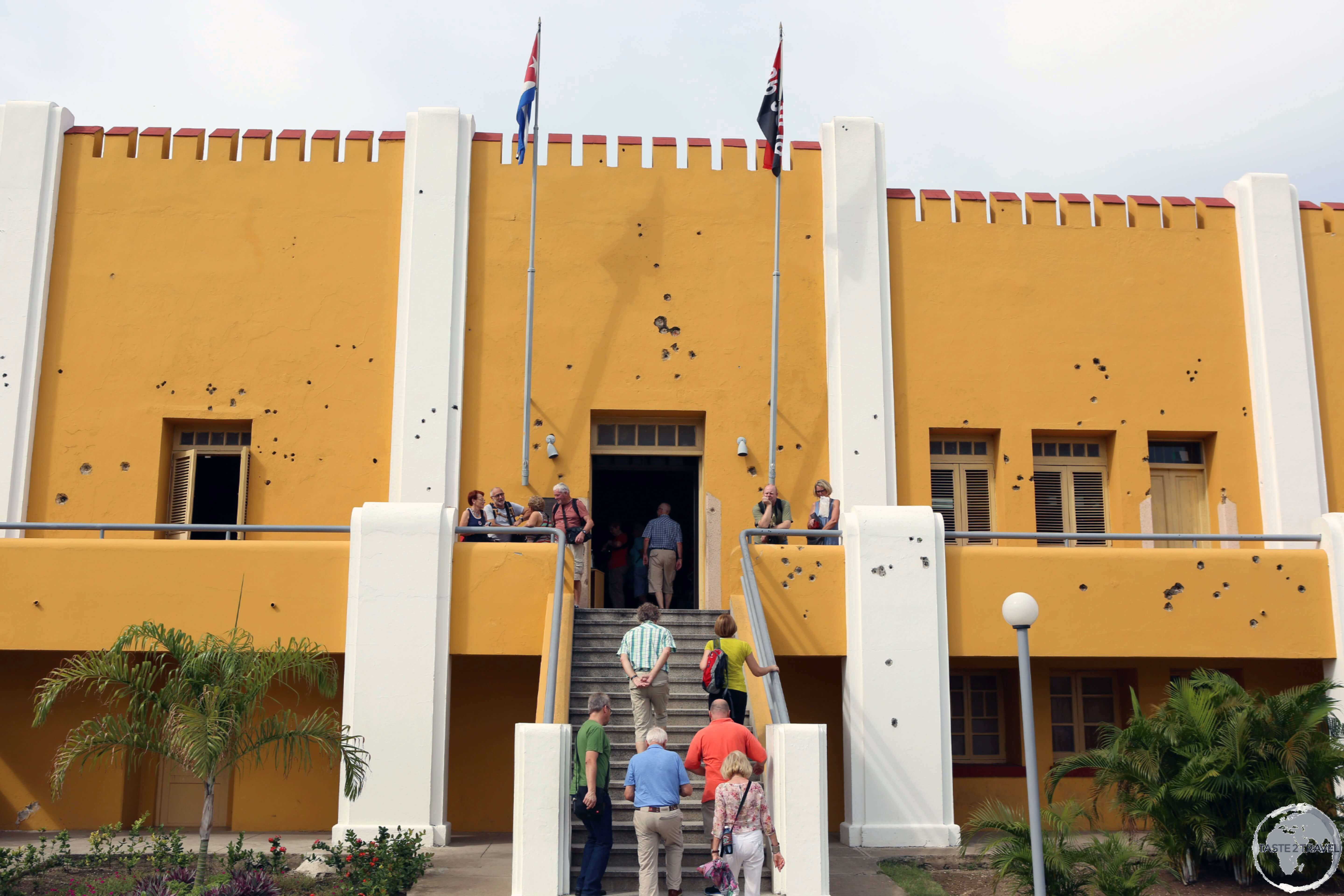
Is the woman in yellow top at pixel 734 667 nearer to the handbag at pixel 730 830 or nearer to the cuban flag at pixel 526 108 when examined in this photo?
the handbag at pixel 730 830

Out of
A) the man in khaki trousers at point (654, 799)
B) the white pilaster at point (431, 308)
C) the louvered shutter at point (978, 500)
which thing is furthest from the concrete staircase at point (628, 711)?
the louvered shutter at point (978, 500)

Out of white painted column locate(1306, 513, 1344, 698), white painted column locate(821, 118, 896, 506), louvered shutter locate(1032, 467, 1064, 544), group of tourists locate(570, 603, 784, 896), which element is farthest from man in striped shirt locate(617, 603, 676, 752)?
white painted column locate(1306, 513, 1344, 698)

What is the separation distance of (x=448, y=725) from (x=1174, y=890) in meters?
7.33

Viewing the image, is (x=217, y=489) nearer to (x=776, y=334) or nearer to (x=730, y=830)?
(x=776, y=334)

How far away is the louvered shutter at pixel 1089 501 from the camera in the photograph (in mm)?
15430

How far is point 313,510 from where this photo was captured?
14.5 metres

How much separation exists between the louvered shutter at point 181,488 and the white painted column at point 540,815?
725 centimetres

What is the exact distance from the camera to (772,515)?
13477 mm

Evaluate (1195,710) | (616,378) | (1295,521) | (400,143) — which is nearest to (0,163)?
(400,143)

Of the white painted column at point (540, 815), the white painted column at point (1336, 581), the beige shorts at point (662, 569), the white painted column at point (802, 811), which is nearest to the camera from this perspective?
the white painted column at point (540, 815)

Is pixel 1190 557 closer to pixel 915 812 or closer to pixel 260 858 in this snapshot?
pixel 915 812

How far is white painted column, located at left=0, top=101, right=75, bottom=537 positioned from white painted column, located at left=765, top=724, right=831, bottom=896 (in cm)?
1005

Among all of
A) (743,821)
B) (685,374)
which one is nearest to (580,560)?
(685,374)

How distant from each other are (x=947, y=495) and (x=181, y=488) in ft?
32.3
